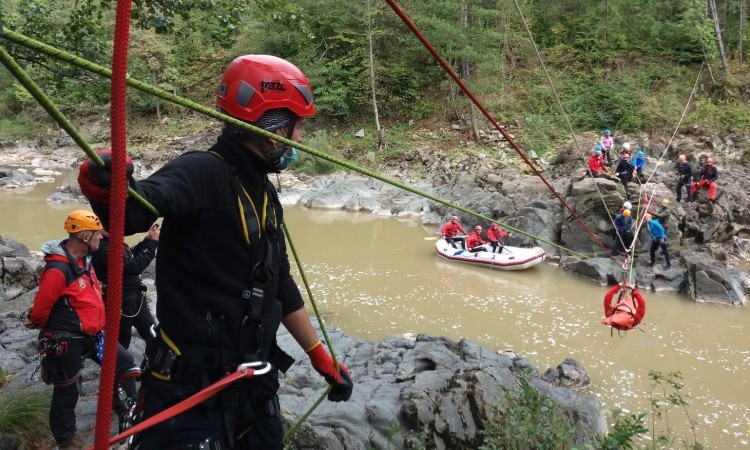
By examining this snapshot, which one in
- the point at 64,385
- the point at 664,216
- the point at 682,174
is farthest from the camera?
the point at 682,174

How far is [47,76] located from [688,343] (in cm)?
1015

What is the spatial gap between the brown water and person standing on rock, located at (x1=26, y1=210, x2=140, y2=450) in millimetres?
5810

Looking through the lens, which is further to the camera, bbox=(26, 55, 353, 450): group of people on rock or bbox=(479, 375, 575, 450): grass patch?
bbox=(479, 375, 575, 450): grass patch

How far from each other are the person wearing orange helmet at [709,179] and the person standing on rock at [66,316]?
14861mm

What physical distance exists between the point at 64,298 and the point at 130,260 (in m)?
0.73

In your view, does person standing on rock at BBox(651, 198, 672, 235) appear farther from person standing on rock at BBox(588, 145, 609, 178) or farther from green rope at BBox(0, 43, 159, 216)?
A: green rope at BBox(0, 43, 159, 216)

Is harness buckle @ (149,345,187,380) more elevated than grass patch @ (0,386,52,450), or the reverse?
harness buckle @ (149,345,187,380)

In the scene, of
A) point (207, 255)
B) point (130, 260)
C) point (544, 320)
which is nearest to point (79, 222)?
point (130, 260)

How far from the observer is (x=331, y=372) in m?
2.35

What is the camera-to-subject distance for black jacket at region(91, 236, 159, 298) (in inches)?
159

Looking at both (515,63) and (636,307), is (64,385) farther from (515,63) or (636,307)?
(515,63)

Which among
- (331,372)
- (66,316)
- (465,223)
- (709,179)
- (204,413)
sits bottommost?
(465,223)

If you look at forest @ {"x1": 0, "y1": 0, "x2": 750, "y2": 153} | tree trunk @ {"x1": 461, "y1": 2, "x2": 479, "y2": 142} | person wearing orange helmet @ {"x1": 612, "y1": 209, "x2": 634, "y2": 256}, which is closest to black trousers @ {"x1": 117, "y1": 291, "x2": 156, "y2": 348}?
person wearing orange helmet @ {"x1": 612, "y1": 209, "x2": 634, "y2": 256}

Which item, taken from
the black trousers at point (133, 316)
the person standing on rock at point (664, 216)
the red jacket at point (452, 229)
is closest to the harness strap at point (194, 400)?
the black trousers at point (133, 316)
